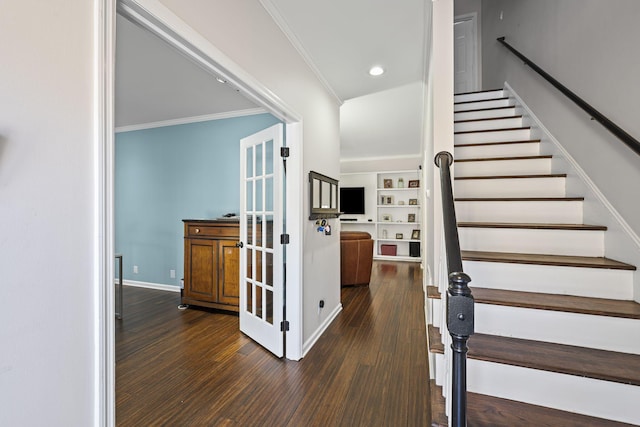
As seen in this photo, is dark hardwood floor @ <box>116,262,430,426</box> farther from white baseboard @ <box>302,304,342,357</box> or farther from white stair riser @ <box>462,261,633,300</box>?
white stair riser @ <box>462,261,633,300</box>

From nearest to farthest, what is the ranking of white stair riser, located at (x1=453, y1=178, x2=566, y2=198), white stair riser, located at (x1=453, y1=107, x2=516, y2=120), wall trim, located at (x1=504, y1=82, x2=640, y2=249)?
wall trim, located at (x1=504, y1=82, x2=640, y2=249), white stair riser, located at (x1=453, y1=178, x2=566, y2=198), white stair riser, located at (x1=453, y1=107, x2=516, y2=120)

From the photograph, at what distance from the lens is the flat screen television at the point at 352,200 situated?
7.48 metres

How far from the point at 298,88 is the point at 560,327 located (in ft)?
7.71

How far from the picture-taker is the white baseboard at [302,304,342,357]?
101 inches

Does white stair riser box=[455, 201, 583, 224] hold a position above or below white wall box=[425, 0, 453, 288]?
below

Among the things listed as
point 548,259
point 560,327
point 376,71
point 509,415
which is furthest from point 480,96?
point 509,415

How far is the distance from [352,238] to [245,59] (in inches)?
137

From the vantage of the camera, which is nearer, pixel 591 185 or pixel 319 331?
pixel 591 185

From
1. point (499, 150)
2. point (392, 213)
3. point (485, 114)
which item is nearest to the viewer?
point (499, 150)

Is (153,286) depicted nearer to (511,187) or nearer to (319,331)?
(319,331)

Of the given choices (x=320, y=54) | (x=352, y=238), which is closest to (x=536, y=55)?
(x=320, y=54)

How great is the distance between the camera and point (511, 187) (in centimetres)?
228

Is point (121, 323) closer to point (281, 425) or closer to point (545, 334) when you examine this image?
point (281, 425)

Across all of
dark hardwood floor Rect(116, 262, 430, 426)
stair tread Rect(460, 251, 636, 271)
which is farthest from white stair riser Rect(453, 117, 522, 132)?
dark hardwood floor Rect(116, 262, 430, 426)
